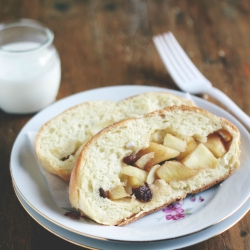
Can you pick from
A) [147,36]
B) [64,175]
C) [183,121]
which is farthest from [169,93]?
[147,36]

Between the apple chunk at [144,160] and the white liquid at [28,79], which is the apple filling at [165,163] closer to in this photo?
the apple chunk at [144,160]

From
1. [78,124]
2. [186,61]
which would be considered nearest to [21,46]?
[78,124]

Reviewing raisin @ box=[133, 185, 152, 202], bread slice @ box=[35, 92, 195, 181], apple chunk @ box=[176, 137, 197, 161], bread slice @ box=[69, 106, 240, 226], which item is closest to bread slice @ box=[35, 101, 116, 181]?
bread slice @ box=[35, 92, 195, 181]

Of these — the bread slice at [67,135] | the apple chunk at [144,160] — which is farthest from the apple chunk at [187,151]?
the bread slice at [67,135]

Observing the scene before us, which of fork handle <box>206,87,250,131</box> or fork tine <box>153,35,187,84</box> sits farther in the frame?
fork tine <box>153,35,187,84</box>

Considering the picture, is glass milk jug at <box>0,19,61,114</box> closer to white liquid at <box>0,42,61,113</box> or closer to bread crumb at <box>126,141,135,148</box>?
white liquid at <box>0,42,61,113</box>

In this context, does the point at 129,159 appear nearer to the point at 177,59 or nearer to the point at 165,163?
the point at 165,163
